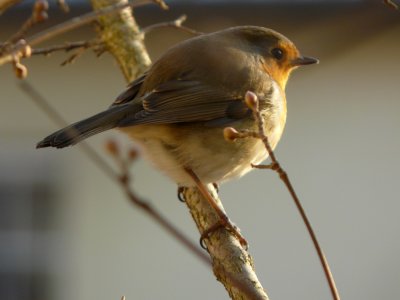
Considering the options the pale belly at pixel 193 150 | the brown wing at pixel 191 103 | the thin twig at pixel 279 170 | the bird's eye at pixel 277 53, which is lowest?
the thin twig at pixel 279 170

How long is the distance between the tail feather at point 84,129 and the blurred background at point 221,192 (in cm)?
342

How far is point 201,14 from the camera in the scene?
648 cm

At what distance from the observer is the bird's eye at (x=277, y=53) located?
3.56 meters

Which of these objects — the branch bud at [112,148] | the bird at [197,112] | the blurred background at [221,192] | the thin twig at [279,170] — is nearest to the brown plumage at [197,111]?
the bird at [197,112]

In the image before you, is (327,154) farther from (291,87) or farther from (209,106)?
(209,106)

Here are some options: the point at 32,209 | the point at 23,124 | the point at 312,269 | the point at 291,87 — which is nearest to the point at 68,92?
the point at 23,124

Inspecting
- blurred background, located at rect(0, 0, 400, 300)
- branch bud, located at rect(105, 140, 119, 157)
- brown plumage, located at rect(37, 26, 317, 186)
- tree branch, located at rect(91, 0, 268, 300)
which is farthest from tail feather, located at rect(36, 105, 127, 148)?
blurred background, located at rect(0, 0, 400, 300)

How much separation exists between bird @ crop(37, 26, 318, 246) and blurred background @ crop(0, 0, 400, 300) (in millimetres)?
3024

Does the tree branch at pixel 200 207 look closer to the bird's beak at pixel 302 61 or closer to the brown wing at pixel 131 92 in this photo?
the brown wing at pixel 131 92

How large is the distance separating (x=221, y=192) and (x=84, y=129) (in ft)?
12.6

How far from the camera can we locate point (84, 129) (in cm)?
277

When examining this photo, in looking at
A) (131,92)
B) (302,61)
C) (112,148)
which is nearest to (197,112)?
(131,92)

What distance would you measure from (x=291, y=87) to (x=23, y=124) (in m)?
2.44

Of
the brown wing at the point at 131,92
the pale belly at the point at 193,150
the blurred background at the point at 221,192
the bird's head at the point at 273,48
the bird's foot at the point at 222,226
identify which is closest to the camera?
the bird's foot at the point at 222,226
